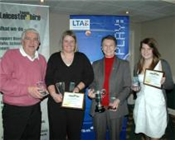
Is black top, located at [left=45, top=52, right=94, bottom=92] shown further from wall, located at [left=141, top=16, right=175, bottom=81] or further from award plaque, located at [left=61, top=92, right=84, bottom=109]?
wall, located at [left=141, top=16, right=175, bottom=81]

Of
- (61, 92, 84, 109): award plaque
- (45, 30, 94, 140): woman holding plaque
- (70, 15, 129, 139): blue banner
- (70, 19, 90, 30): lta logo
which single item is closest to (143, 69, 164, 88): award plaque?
(45, 30, 94, 140): woman holding plaque

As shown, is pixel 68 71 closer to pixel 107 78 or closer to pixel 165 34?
pixel 107 78

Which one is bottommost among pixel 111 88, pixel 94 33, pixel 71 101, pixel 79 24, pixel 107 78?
pixel 71 101

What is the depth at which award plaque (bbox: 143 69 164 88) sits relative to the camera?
2.46 m

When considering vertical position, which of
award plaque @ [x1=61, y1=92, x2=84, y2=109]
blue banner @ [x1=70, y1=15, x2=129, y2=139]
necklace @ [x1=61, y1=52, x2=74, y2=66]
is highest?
blue banner @ [x1=70, y1=15, x2=129, y2=139]

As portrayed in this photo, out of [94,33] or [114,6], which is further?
[114,6]

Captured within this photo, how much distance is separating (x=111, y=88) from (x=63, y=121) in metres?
0.60

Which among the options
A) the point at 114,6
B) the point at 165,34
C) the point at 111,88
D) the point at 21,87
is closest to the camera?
the point at 21,87

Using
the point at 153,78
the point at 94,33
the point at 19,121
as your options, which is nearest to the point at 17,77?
the point at 19,121

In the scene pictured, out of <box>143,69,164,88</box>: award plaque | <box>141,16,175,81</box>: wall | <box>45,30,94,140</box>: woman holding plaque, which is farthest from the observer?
<box>141,16,175,81</box>: wall

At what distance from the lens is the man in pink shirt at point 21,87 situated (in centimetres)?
225

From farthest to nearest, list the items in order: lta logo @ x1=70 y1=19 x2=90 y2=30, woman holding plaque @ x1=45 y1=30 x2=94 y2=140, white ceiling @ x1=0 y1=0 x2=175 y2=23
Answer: white ceiling @ x1=0 y1=0 x2=175 y2=23 < lta logo @ x1=70 y1=19 x2=90 y2=30 < woman holding plaque @ x1=45 y1=30 x2=94 y2=140

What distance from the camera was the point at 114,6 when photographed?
5367 millimetres

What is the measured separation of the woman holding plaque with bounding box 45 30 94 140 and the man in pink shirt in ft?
0.44
